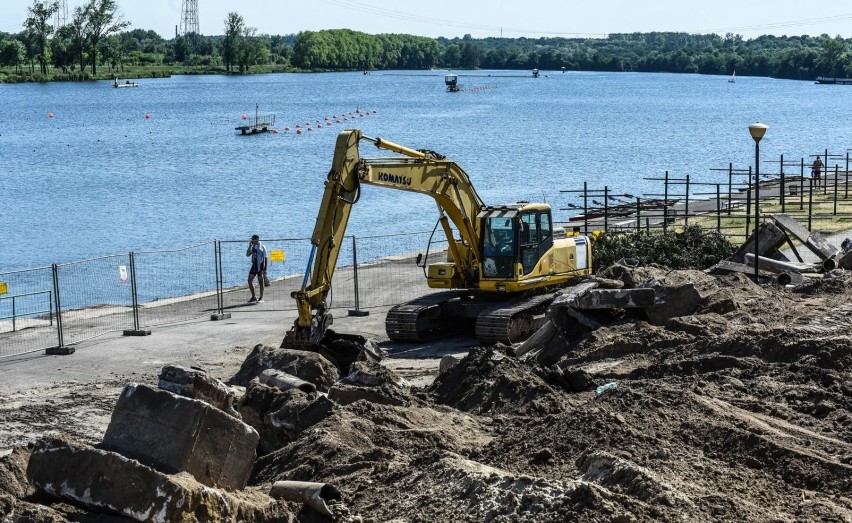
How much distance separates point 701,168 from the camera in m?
74.6

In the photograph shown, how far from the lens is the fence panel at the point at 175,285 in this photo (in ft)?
85.2

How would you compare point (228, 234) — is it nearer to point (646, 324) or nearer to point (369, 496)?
point (646, 324)

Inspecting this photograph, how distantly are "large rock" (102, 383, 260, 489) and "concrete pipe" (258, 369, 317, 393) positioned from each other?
4.00 m

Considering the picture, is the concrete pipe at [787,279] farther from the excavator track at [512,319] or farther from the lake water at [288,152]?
the lake water at [288,152]

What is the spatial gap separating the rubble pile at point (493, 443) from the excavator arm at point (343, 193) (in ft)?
3.20

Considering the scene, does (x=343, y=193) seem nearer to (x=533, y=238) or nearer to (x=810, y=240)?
(x=533, y=238)

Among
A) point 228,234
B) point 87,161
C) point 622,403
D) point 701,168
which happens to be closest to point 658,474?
point 622,403

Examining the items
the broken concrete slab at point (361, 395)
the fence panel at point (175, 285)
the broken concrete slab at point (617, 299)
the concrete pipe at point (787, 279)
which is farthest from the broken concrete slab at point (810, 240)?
the broken concrete slab at point (361, 395)

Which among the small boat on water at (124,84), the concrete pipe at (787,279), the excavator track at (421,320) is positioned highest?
the small boat on water at (124,84)

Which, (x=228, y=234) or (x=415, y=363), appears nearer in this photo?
(x=415, y=363)

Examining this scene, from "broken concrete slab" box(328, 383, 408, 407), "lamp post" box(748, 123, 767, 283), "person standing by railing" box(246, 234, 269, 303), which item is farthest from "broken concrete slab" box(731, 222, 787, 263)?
"broken concrete slab" box(328, 383, 408, 407)

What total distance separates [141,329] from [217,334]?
5.54 feet

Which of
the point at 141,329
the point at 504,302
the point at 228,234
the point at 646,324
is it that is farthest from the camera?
the point at 228,234

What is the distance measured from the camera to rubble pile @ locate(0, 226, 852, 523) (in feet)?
32.9
